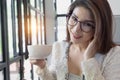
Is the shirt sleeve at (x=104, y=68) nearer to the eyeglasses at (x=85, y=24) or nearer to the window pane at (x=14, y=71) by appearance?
the eyeglasses at (x=85, y=24)

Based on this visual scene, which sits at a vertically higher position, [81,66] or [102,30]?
[102,30]

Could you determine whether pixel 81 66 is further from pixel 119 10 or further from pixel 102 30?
pixel 119 10

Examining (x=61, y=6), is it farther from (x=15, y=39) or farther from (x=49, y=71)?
(x=49, y=71)

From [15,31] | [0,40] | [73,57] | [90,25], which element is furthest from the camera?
[15,31]

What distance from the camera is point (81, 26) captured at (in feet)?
3.46

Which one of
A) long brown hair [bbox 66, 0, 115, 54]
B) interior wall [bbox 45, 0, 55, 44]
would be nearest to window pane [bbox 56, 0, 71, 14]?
interior wall [bbox 45, 0, 55, 44]

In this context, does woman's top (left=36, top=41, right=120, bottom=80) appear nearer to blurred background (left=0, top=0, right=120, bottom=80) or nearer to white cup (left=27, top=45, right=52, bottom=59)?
white cup (left=27, top=45, right=52, bottom=59)

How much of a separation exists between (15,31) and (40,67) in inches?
63.5

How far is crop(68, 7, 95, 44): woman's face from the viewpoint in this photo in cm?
106

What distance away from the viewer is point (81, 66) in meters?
1.15

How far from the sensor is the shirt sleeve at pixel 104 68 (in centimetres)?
108

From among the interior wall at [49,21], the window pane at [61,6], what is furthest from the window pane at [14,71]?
the window pane at [61,6]

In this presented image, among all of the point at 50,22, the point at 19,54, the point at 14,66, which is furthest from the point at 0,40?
the point at 50,22

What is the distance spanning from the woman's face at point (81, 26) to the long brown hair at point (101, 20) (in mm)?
21
